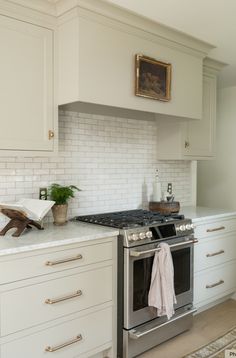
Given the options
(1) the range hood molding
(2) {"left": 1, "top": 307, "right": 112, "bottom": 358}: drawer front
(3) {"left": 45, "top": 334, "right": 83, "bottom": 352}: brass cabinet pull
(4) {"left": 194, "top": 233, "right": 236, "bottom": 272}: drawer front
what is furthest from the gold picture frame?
(3) {"left": 45, "top": 334, "right": 83, "bottom": 352}: brass cabinet pull

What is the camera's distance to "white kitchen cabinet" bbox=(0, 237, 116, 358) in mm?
1842

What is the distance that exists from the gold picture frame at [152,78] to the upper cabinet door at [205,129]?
0.80 metres

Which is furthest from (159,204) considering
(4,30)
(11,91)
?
(4,30)

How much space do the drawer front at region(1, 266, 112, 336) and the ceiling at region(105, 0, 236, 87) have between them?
5.76 ft

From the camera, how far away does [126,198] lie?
3.26 m

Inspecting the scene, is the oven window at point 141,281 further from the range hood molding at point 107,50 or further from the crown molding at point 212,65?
the crown molding at point 212,65

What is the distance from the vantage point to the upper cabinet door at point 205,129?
347 centimetres

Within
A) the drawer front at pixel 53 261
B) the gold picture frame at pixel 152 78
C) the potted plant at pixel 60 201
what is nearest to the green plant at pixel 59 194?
the potted plant at pixel 60 201

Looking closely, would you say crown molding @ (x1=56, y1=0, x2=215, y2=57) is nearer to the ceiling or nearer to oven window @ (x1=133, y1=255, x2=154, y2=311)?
the ceiling

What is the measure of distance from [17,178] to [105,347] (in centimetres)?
134

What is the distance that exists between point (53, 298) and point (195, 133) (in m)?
2.24

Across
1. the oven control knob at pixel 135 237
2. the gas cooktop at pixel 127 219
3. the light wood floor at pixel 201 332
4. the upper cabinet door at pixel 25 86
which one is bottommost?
the light wood floor at pixel 201 332

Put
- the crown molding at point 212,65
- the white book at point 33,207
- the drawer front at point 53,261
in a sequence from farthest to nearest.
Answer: the crown molding at point 212,65, the white book at point 33,207, the drawer front at point 53,261

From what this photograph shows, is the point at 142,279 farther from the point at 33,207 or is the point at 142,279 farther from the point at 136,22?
the point at 136,22
